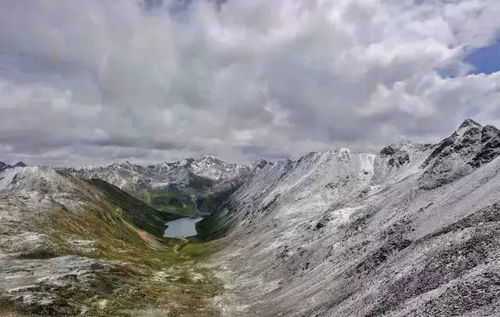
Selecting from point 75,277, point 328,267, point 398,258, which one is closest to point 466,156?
point 328,267

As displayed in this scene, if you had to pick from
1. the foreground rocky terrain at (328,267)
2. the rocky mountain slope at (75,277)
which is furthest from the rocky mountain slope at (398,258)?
the rocky mountain slope at (75,277)

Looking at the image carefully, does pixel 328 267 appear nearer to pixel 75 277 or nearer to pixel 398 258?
pixel 398 258

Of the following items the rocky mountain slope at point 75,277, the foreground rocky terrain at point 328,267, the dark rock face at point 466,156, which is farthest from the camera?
the dark rock face at point 466,156

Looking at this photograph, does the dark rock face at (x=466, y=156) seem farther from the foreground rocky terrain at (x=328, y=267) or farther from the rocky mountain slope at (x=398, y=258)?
the foreground rocky terrain at (x=328, y=267)

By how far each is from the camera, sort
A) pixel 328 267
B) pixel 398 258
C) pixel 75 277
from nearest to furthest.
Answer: pixel 398 258 → pixel 328 267 → pixel 75 277

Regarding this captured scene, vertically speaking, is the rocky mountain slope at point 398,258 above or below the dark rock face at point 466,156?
below

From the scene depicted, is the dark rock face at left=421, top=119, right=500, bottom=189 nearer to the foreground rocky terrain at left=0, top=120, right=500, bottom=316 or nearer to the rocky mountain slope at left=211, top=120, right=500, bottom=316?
the rocky mountain slope at left=211, top=120, right=500, bottom=316

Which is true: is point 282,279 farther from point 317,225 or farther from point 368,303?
point 368,303

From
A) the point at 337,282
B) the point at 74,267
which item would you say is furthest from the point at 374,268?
the point at 74,267

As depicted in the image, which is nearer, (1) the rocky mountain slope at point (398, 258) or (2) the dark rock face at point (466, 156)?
(1) the rocky mountain slope at point (398, 258)

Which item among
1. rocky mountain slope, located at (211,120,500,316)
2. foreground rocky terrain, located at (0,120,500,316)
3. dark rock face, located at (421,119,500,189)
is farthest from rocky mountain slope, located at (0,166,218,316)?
dark rock face, located at (421,119,500,189)
